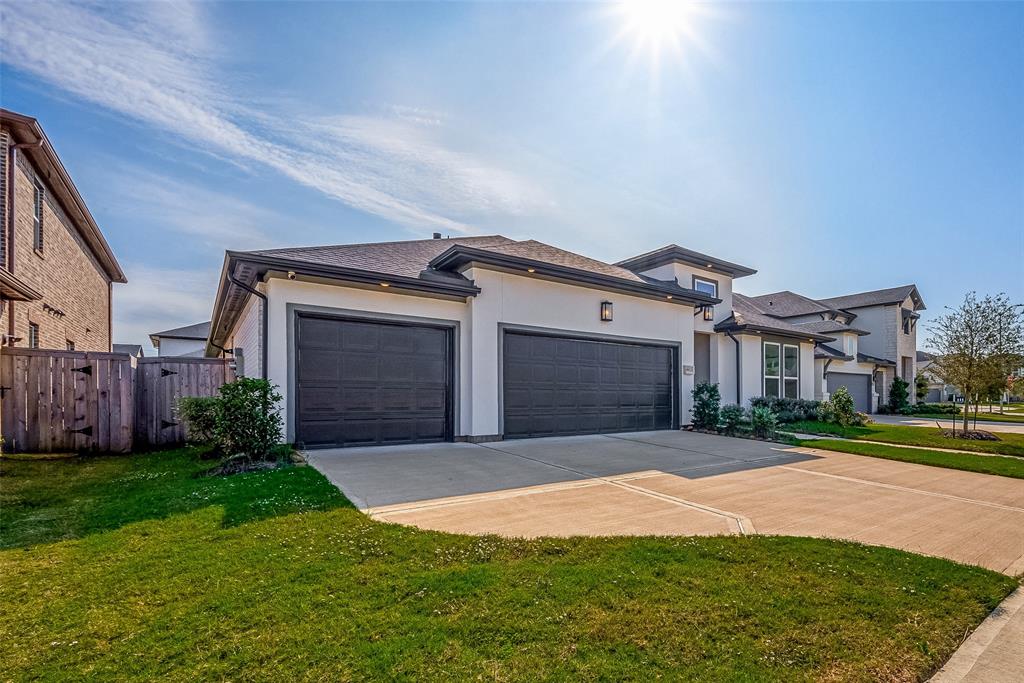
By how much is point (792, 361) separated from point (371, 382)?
14633 millimetres

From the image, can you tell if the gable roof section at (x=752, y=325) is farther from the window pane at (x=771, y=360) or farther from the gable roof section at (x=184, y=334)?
the gable roof section at (x=184, y=334)

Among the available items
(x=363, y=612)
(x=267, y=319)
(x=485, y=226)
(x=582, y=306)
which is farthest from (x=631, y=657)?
(x=485, y=226)

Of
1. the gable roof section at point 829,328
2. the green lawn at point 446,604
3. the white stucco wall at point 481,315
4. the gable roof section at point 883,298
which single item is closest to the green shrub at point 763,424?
the white stucco wall at point 481,315

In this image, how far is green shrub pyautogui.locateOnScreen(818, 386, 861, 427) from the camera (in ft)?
49.8

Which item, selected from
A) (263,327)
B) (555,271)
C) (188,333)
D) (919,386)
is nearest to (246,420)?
(263,327)

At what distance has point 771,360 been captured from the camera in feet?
52.3

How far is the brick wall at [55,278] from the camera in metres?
9.59

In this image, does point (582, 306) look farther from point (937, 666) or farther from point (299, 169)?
point (937, 666)

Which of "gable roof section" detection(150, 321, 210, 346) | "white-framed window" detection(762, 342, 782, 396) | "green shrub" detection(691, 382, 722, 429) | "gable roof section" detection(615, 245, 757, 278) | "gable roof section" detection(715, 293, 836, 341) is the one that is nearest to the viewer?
"green shrub" detection(691, 382, 722, 429)

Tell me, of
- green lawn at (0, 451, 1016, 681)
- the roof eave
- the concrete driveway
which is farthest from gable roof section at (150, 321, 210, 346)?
green lawn at (0, 451, 1016, 681)

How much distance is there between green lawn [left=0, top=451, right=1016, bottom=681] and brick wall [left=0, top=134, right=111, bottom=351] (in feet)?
26.5

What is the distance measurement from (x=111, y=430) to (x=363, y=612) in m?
8.41

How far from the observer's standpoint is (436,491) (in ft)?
18.2

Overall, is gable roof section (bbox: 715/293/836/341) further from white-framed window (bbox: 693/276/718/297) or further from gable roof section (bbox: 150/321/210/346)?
gable roof section (bbox: 150/321/210/346)
